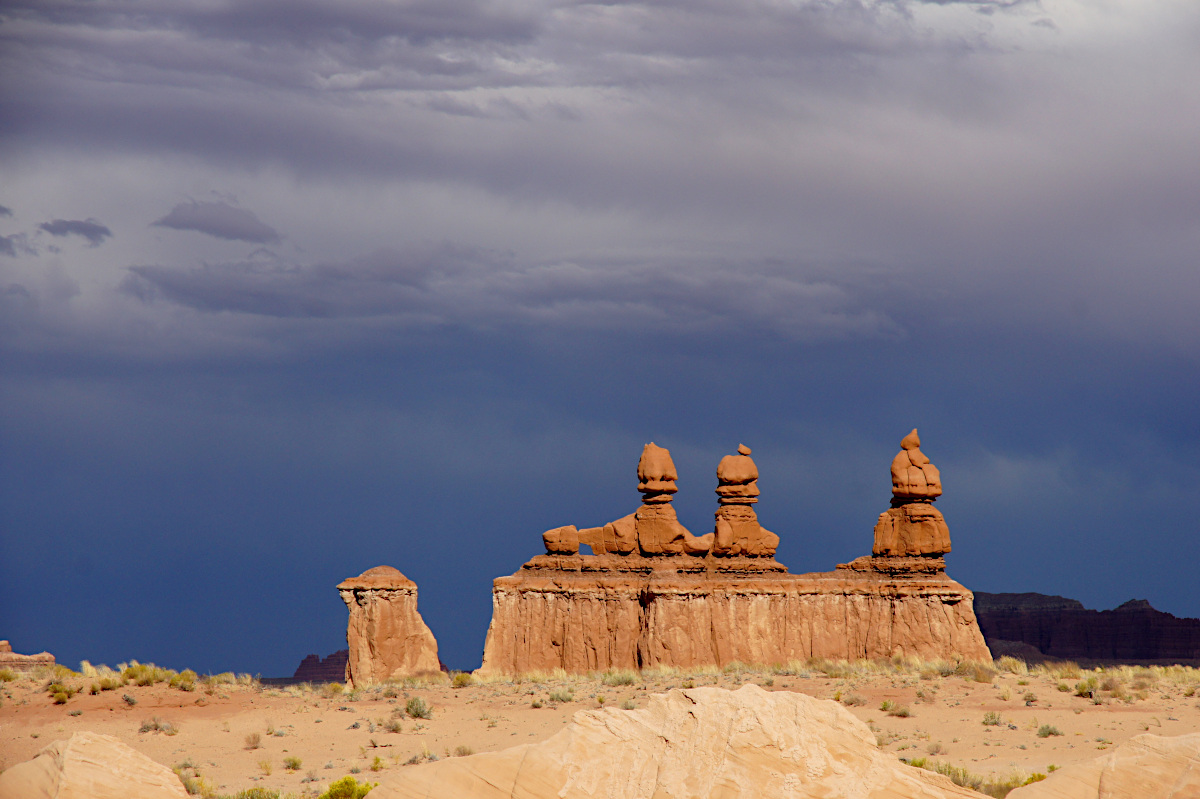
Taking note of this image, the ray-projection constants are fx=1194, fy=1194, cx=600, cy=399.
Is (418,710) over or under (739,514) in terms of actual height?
under

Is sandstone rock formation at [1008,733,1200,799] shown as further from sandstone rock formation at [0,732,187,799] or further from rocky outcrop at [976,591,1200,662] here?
rocky outcrop at [976,591,1200,662]

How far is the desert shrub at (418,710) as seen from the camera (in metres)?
32.0

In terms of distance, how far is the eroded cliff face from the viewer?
42312 millimetres

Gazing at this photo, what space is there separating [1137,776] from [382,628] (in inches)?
1267

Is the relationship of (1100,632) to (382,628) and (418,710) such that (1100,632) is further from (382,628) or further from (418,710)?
(418,710)

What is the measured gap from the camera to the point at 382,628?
140 ft

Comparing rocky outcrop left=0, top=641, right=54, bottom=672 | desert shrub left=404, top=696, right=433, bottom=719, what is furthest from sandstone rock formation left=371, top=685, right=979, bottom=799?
rocky outcrop left=0, top=641, right=54, bottom=672

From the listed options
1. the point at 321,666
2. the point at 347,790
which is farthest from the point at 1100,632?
the point at 347,790

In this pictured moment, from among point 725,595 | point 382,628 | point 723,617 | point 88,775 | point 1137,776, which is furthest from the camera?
point 725,595

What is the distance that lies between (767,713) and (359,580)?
3120cm

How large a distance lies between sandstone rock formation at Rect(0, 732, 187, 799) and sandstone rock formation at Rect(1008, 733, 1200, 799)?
10.7m

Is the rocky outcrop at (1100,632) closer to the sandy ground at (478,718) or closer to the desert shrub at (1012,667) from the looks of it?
the desert shrub at (1012,667)

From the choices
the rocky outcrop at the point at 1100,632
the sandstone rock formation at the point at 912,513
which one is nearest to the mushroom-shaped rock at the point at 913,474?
the sandstone rock formation at the point at 912,513

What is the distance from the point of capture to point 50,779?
14.3m
